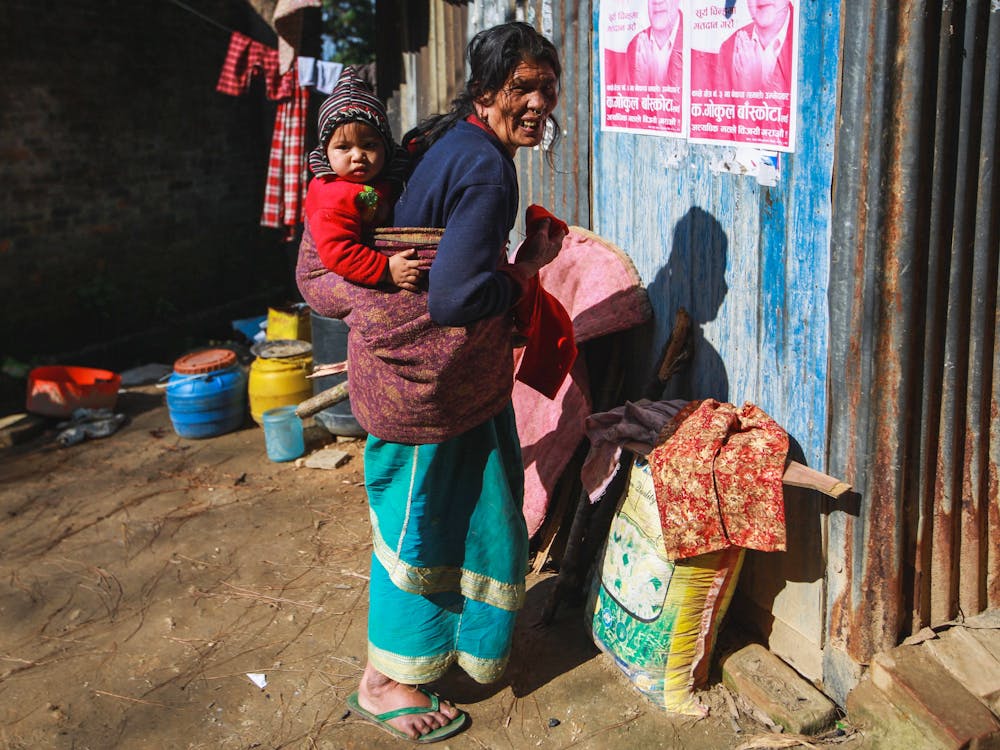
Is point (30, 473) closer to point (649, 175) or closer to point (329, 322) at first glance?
point (329, 322)

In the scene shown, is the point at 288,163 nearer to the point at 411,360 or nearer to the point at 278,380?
the point at 278,380

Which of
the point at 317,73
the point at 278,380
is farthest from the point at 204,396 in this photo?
the point at 317,73

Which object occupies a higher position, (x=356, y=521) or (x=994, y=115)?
(x=994, y=115)

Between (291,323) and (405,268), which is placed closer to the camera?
(405,268)

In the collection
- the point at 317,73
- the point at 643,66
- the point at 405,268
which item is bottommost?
the point at 405,268

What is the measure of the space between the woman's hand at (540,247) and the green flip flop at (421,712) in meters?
1.54

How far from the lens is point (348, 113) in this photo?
2.63m

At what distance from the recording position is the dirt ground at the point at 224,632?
129 inches

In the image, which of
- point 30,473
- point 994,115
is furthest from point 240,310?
point 994,115

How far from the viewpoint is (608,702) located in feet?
10.9

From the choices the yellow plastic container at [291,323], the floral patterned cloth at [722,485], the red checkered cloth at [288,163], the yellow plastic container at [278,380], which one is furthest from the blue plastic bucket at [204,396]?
the floral patterned cloth at [722,485]

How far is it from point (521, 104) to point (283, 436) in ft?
11.9

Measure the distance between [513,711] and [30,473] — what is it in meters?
4.00

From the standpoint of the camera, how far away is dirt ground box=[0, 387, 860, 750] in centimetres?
327
